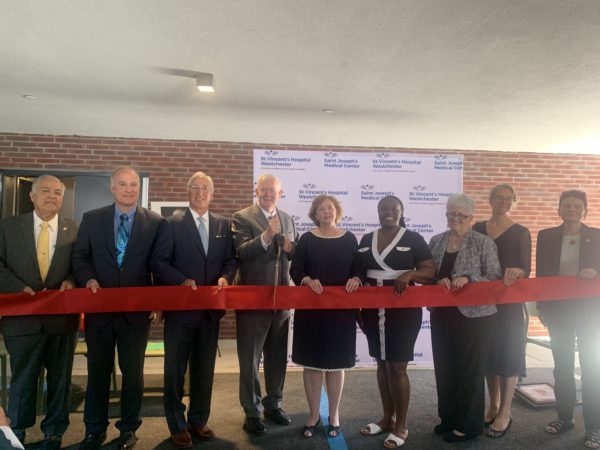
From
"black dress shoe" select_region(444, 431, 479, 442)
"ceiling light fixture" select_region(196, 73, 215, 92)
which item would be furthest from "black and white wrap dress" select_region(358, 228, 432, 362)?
"ceiling light fixture" select_region(196, 73, 215, 92)

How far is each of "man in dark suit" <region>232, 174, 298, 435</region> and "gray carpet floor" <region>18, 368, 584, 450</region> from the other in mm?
200

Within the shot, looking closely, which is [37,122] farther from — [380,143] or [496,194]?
[496,194]

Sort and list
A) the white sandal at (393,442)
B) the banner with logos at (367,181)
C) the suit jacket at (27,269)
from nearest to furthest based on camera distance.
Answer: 1. the suit jacket at (27,269)
2. the white sandal at (393,442)
3. the banner with logos at (367,181)

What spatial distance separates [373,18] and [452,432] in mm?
2784

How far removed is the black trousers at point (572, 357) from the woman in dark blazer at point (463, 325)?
0.65 metres

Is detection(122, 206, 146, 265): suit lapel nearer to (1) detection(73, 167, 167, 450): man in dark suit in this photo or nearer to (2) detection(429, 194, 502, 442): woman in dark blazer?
(1) detection(73, 167, 167, 450): man in dark suit

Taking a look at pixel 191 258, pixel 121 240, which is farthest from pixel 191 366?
pixel 121 240

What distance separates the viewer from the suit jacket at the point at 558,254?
10.2 feet

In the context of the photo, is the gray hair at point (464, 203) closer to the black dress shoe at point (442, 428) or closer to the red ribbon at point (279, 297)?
the red ribbon at point (279, 297)

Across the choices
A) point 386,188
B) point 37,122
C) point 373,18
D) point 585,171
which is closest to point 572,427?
point 386,188

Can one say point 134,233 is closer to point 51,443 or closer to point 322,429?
point 51,443

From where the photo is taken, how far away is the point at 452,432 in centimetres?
311

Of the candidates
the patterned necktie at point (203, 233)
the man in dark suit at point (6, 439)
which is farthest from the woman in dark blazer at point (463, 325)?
the man in dark suit at point (6, 439)

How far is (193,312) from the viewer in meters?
2.96
